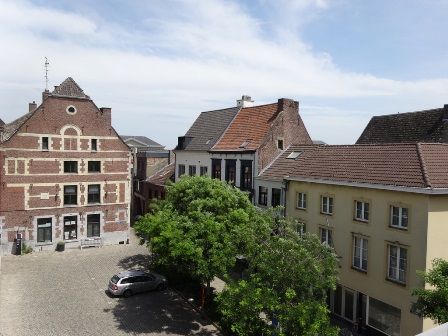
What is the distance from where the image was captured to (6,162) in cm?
3203

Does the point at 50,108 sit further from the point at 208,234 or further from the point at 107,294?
the point at 208,234

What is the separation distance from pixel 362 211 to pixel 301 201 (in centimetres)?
513

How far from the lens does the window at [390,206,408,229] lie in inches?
753

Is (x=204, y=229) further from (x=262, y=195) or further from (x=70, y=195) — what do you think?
(x=70, y=195)

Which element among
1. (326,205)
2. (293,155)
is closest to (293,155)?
(293,155)

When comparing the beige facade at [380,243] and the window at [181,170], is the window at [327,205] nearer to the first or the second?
the beige facade at [380,243]

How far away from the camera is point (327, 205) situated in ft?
78.1

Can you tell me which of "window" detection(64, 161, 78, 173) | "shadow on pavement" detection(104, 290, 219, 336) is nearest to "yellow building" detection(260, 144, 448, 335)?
"shadow on pavement" detection(104, 290, 219, 336)

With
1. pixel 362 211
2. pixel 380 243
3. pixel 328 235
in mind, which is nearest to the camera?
pixel 380 243

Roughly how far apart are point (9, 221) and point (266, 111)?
2353 cm

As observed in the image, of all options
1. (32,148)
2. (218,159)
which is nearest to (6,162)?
(32,148)

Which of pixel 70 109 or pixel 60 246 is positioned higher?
pixel 70 109

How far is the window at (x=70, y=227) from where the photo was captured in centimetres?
3506

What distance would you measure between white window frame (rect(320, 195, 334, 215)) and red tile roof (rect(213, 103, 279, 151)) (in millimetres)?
9279
